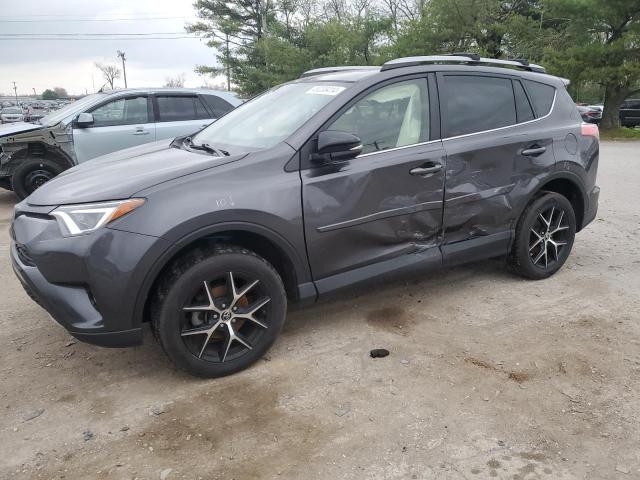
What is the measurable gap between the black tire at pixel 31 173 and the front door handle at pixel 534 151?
657 centimetres

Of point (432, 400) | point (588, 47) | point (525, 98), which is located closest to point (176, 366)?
point (432, 400)

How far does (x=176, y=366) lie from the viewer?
2969 mm

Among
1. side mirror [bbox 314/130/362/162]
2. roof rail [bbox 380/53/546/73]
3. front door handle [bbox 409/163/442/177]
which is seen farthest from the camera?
roof rail [bbox 380/53/546/73]

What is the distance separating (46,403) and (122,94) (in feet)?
20.3

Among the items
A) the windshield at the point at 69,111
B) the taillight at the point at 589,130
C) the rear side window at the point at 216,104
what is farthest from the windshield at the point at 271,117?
the windshield at the point at 69,111

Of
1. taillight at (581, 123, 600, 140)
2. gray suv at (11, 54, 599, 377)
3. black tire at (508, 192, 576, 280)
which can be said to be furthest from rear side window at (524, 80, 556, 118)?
black tire at (508, 192, 576, 280)

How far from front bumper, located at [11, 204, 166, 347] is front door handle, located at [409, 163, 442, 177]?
172 cm

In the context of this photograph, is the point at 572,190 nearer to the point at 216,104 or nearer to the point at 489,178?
the point at 489,178

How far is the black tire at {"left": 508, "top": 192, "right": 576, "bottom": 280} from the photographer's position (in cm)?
422

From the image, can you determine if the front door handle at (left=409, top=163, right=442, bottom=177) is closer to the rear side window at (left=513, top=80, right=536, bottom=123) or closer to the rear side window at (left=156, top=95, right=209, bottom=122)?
the rear side window at (left=513, top=80, right=536, bottom=123)

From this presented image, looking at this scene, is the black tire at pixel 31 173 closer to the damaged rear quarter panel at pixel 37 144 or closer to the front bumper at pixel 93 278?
the damaged rear quarter panel at pixel 37 144

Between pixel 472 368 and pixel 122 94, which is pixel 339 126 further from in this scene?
pixel 122 94

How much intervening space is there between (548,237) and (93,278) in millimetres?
3532

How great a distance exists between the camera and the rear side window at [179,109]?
26.9 feet
